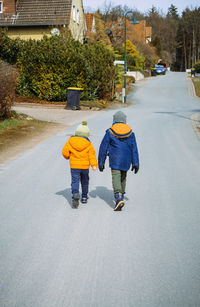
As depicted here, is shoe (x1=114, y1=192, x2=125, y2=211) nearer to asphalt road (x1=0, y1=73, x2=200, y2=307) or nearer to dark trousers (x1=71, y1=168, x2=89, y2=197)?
asphalt road (x1=0, y1=73, x2=200, y2=307)

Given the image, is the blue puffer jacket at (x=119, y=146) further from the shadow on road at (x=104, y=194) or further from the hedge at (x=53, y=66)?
the hedge at (x=53, y=66)

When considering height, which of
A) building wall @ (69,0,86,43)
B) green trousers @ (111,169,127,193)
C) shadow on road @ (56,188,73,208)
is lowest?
shadow on road @ (56,188,73,208)

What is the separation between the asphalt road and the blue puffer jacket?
735 millimetres

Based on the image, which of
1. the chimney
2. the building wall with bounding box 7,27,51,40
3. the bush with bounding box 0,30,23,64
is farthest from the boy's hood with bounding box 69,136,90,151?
the chimney

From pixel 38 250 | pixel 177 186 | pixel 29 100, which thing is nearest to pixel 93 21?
pixel 29 100

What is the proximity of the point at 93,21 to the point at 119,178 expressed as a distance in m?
45.5

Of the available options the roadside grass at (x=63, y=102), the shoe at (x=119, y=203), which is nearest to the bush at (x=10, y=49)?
the roadside grass at (x=63, y=102)

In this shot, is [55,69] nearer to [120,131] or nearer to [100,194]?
[100,194]

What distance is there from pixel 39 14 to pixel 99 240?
32.2 metres

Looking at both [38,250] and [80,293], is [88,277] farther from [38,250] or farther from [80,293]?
[38,250]

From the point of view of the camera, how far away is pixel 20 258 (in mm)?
4250

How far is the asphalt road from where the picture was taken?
355 cm

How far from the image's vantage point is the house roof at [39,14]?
109 ft

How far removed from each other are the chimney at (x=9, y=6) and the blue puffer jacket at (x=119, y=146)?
1253 inches
